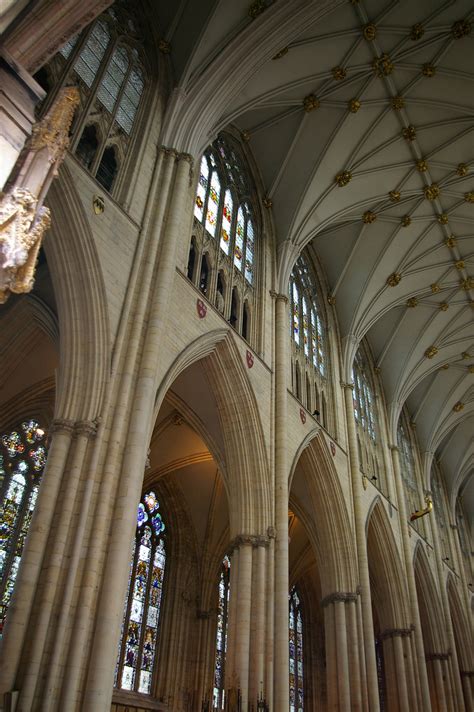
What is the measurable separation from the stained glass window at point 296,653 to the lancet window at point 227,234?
12749 millimetres

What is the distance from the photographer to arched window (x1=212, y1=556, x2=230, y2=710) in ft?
56.3

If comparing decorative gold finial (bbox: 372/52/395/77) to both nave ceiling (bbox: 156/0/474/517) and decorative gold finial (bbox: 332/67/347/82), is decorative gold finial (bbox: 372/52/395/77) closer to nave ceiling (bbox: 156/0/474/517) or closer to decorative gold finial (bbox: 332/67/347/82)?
nave ceiling (bbox: 156/0/474/517)

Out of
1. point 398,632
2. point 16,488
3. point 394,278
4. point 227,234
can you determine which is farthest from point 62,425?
point 394,278

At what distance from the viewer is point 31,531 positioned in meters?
7.31

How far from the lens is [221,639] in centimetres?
1809

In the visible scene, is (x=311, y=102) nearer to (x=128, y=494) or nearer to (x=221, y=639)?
(x=128, y=494)

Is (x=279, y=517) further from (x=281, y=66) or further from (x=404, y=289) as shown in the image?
(x=404, y=289)

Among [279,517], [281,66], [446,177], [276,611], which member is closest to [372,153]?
[446,177]

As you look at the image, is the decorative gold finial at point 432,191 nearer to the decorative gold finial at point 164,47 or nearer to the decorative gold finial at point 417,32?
the decorative gold finial at point 417,32

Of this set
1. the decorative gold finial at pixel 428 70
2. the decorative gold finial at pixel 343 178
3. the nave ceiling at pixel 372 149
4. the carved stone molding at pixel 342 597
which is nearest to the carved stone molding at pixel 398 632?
the carved stone molding at pixel 342 597

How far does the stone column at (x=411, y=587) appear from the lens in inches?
694

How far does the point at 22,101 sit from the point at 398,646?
58.3 ft

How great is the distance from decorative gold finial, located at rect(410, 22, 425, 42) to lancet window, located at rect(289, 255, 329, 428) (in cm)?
673

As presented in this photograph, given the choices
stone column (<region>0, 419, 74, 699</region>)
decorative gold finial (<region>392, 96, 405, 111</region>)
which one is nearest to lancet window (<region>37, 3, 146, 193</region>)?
stone column (<region>0, 419, 74, 699</region>)
